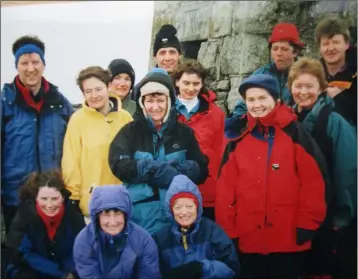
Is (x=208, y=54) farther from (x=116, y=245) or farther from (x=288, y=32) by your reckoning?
(x=116, y=245)

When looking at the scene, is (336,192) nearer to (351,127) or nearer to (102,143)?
(351,127)

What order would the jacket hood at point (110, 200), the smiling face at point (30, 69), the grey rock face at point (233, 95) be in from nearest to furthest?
the jacket hood at point (110, 200) < the grey rock face at point (233, 95) < the smiling face at point (30, 69)

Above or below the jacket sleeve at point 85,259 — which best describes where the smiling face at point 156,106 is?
above

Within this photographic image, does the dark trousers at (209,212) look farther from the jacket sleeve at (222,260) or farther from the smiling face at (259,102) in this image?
the smiling face at (259,102)

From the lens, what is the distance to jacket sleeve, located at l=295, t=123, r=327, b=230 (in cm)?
279

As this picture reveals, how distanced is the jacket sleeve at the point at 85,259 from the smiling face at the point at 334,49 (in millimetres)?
1458

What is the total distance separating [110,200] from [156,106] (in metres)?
0.51

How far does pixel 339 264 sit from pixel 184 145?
0.95 metres

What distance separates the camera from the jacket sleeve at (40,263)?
2916 millimetres

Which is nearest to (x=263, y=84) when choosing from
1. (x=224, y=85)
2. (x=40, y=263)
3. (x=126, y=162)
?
(x=224, y=85)

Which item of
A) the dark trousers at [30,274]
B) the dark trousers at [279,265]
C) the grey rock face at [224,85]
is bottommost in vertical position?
the dark trousers at [30,274]

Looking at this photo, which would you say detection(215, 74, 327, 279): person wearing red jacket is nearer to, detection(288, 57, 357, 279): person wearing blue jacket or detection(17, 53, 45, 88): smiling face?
detection(288, 57, 357, 279): person wearing blue jacket


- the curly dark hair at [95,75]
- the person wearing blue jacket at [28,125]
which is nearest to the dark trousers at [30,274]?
the person wearing blue jacket at [28,125]

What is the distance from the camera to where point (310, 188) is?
279 centimetres
